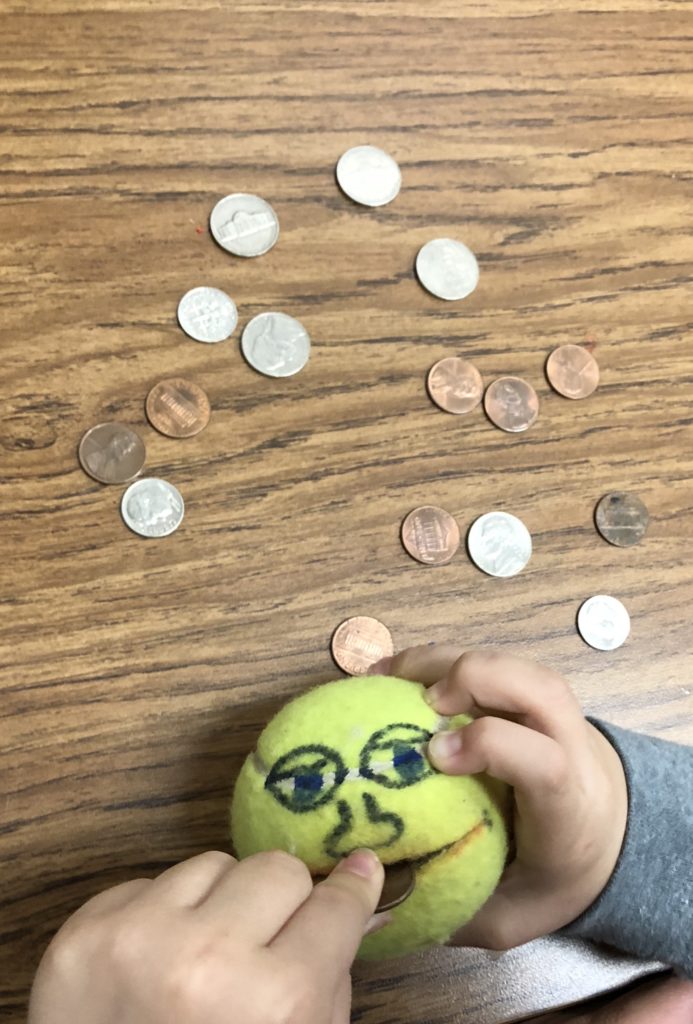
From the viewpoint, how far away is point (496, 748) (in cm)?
40

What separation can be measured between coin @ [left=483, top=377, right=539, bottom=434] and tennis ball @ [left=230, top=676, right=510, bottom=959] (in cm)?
25

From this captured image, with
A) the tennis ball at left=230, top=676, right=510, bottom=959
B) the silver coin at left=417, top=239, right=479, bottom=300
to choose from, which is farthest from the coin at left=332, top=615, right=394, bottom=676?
the silver coin at left=417, top=239, right=479, bottom=300

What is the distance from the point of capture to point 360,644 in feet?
1.76

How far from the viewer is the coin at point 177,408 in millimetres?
550

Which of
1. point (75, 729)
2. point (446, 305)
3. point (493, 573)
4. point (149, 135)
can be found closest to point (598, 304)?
point (446, 305)

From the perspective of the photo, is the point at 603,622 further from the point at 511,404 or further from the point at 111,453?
the point at 111,453

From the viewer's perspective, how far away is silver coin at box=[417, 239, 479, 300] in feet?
2.02

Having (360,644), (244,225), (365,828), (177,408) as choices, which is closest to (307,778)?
(365,828)

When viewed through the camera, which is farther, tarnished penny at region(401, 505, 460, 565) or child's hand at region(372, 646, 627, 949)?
tarnished penny at region(401, 505, 460, 565)

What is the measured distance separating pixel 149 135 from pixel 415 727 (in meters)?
0.44

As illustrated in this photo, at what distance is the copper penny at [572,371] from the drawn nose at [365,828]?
13.5 inches

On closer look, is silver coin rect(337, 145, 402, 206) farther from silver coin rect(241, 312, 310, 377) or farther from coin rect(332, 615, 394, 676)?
coin rect(332, 615, 394, 676)

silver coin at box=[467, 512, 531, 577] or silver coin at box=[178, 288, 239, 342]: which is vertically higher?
silver coin at box=[178, 288, 239, 342]

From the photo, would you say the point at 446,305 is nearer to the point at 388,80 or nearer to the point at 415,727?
the point at 388,80
